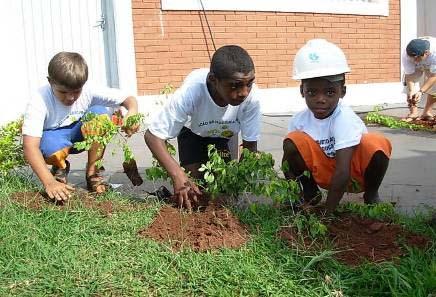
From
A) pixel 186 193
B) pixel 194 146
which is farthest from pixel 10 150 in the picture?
pixel 186 193

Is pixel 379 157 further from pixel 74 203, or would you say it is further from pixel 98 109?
pixel 98 109

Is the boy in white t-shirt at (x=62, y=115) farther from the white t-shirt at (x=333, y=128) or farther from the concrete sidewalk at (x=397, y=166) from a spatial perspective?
the white t-shirt at (x=333, y=128)

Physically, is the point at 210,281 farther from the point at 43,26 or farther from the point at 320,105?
the point at 43,26

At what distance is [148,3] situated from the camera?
8352 mm

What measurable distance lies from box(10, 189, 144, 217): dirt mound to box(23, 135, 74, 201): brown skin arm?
0.05m

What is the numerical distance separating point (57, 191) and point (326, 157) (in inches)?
66.9

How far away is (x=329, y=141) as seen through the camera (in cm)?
359

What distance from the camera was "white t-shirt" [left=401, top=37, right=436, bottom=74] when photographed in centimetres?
830

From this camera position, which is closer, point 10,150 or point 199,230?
point 199,230

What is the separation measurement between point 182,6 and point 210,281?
675 cm

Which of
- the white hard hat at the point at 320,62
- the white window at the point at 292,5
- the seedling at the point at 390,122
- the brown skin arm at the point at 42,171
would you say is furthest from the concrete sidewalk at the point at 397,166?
the white window at the point at 292,5

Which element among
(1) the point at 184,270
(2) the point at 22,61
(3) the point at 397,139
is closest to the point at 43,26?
(2) the point at 22,61

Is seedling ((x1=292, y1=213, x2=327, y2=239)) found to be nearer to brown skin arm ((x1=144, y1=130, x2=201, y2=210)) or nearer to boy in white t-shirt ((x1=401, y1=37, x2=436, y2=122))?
brown skin arm ((x1=144, y1=130, x2=201, y2=210))

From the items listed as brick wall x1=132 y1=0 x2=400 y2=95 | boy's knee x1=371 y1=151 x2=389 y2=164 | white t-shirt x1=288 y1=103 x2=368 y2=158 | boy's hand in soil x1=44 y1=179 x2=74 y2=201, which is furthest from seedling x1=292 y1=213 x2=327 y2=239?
brick wall x1=132 y1=0 x2=400 y2=95
